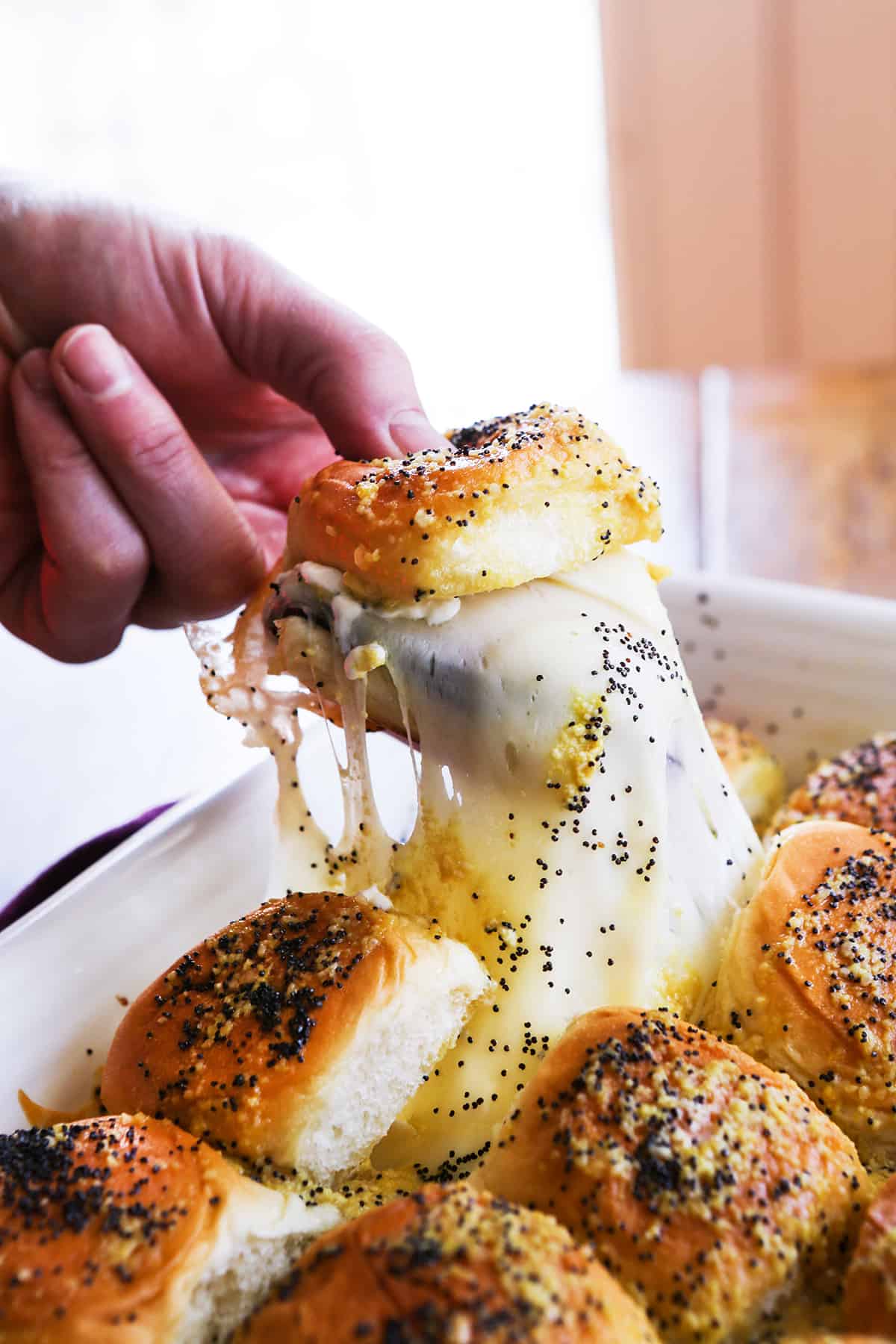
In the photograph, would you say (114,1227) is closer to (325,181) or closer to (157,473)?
(157,473)

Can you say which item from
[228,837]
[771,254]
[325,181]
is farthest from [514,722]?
[771,254]

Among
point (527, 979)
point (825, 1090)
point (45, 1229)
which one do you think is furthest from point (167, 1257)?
point (825, 1090)

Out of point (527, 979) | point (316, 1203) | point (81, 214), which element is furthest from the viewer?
point (81, 214)

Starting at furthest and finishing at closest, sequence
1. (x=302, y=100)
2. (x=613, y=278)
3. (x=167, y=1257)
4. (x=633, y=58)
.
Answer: (x=613, y=278) < (x=633, y=58) < (x=302, y=100) < (x=167, y=1257)

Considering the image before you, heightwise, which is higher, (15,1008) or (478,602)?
(478,602)

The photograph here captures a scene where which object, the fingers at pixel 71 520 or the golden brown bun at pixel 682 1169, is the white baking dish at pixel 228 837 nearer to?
the fingers at pixel 71 520

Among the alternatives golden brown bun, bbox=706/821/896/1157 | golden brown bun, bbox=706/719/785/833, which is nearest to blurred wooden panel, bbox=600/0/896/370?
golden brown bun, bbox=706/719/785/833

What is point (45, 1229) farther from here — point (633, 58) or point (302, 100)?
point (633, 58)
